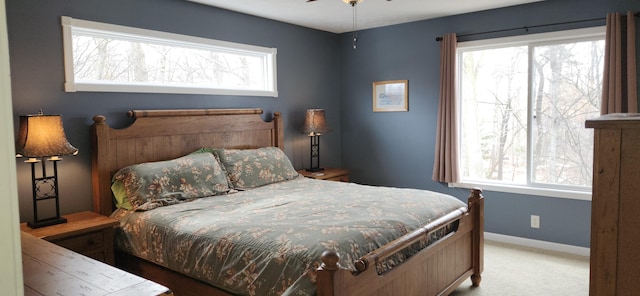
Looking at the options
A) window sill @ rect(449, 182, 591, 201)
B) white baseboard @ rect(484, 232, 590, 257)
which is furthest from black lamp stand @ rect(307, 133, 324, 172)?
white baseboard @ rect(484, 232, 590, 257)

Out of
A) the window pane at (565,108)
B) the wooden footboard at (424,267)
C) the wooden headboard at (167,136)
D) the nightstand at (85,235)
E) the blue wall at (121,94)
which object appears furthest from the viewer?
the window pane at (565,108)

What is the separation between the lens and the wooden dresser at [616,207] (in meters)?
1.11

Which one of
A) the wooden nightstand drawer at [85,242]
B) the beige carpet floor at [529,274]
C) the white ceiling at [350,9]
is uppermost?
the white ceiling at [350,9]

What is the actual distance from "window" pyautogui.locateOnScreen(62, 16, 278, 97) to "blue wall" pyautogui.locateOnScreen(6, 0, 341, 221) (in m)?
0.06

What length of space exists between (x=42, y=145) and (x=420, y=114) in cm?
354

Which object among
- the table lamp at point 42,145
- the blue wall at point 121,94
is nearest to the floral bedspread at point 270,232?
the table lamp at point 42,145

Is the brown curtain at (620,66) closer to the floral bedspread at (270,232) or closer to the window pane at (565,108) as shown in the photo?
the window pane at (565,108)

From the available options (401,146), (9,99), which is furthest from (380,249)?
(401,146)

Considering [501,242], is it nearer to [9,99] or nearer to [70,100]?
[70,100]

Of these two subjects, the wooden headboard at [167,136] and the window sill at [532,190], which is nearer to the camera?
the wooden headboard at [167,136]

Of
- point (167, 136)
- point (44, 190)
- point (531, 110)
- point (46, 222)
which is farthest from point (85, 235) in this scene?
point (531, 110)

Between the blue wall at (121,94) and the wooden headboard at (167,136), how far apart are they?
0.11 metres

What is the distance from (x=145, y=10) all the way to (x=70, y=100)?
943mm

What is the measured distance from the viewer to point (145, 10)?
360 cm
